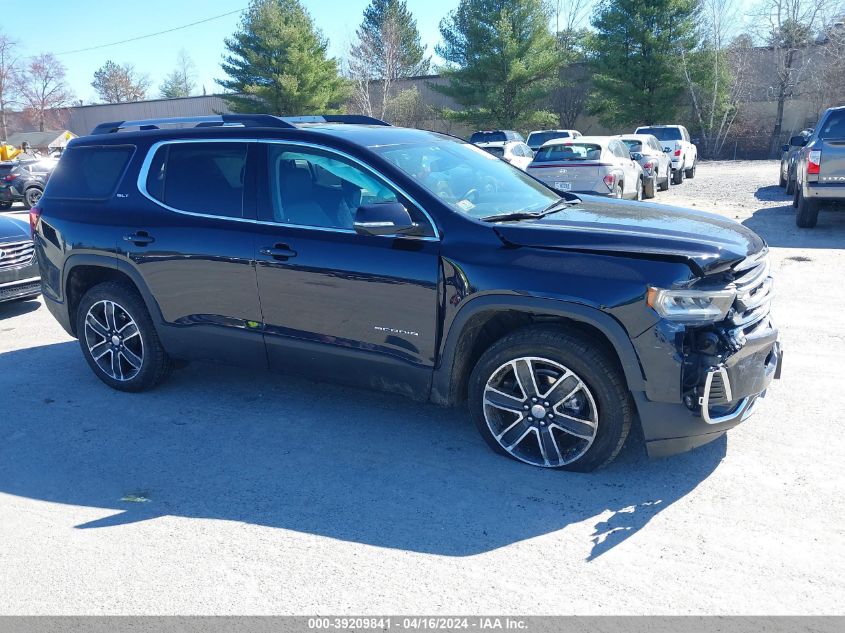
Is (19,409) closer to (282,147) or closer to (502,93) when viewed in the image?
(282,147)

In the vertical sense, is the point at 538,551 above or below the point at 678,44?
below

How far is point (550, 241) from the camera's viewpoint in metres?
3.79

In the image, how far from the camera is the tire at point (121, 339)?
5.23 m

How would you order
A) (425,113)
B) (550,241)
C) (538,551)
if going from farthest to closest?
1. (425,113)
2. (550,241)
3. (538,551)

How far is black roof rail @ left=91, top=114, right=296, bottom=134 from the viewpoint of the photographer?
15.5 feet

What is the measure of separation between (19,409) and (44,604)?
2585mm

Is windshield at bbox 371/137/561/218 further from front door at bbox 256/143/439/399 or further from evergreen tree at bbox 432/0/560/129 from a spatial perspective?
evergreen tree at bbox 432/0/560/129

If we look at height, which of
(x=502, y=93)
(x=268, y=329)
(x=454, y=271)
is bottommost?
(x=268, y=329)

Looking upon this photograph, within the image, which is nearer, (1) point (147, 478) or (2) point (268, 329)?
(1) point (147, 478)

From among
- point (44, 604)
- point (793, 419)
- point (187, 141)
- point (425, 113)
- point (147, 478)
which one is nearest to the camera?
point (44, 604)

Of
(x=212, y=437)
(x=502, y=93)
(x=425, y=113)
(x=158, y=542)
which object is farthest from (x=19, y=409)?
(x=425, y=113)

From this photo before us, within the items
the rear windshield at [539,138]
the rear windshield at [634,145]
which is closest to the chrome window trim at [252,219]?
the rear windshield at [634,145]

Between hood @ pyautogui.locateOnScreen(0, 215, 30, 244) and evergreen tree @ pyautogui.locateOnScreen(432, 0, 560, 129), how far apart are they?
114ft

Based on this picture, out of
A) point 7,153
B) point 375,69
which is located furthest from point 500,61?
point 7,153
